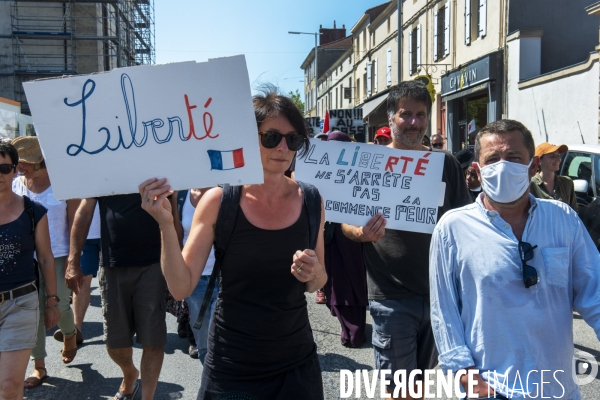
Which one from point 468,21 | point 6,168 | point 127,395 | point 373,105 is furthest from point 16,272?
point 373,105

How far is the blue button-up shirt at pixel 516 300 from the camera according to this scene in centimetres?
238

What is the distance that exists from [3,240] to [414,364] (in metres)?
2.55

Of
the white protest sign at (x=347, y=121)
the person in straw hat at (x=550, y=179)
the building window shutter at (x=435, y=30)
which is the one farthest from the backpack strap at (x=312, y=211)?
the building window shutter at (x=435, y=30)

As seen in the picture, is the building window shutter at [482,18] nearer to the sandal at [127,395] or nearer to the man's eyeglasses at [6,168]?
the sandal at [127,395]

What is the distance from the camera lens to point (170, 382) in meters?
5.06

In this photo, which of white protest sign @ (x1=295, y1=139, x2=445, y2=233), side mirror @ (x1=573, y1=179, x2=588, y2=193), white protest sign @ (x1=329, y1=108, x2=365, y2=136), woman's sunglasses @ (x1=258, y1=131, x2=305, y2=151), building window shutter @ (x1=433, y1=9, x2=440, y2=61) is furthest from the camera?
building window shutter @ (x1=433, y1=9, x2=440, y2=61)

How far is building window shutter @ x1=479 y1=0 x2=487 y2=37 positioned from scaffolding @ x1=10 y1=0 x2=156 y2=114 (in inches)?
913

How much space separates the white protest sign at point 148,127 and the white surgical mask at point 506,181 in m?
0.96

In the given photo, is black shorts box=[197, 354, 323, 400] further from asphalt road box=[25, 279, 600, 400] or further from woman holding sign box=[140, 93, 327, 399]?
asphalt road box=[25, 279, 600, 400]

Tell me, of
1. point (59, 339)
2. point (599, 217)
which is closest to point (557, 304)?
point (59, 339)

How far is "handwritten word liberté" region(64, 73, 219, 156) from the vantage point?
254cm

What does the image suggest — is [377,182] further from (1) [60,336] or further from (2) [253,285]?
(1) [60,336]

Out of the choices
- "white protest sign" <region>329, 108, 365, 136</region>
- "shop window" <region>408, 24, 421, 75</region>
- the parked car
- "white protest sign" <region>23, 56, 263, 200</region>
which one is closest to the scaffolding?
"shop window" <region>408, 24, 421, 75</region>

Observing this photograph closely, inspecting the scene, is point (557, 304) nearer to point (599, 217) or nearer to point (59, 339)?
point (59, 339)
